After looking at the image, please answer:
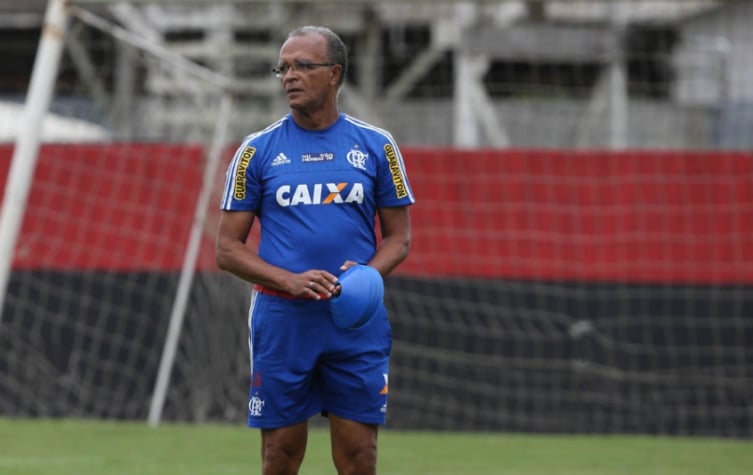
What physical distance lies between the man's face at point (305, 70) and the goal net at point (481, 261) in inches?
187

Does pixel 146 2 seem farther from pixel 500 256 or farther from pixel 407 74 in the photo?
pixel 407 74

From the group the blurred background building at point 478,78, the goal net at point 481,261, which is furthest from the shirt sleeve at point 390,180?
the blurred background building at point 478,78

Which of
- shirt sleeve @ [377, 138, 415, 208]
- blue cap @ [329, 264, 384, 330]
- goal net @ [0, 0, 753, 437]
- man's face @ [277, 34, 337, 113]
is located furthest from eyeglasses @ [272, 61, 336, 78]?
goal net @ [0, 0, 753, 437]

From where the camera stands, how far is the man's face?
5605mm

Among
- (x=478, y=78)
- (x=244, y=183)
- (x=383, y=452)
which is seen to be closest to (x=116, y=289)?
(x=383, y=452)

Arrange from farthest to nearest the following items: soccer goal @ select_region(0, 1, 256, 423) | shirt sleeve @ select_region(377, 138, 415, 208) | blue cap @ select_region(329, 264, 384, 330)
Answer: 1. soccer goal @ select_region(0, 1, 256, 423)
2. shirt sleeve @ select_region(377, 138, 415, 208)
3. blue cap @ select_region(329, 264, 384, 330)

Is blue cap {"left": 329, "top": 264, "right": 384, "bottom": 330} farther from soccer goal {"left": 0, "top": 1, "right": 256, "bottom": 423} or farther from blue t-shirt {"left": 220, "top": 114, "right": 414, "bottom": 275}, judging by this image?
soccer goal {"left": 0, "top": 1, "right": 256, "bottom": 423}

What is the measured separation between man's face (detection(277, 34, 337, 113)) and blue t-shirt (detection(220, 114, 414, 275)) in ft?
0.51

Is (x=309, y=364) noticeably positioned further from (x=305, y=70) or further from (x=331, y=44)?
(x=331, y=44)

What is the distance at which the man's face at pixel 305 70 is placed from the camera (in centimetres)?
561

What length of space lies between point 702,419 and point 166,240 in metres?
4.60

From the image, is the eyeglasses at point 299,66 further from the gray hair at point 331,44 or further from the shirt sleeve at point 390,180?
the shirt sleeve at point 390,180

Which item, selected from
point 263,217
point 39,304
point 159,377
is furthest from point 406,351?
point 263,217

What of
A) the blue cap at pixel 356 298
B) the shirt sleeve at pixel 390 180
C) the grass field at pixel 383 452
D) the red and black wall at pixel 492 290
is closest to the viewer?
the blue cap at pixel 356 298
